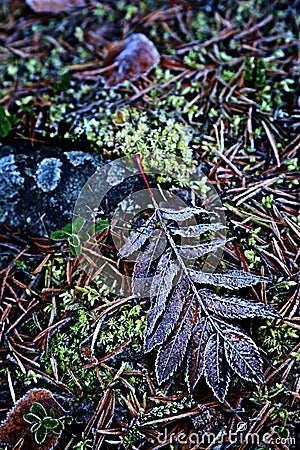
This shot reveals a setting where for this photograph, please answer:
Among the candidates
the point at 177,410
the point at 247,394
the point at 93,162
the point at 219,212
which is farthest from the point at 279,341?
the point at 93,162

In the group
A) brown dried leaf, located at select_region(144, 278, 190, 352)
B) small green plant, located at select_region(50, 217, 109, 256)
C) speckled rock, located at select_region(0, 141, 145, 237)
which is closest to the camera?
brown dried leaf, located at select_region(144, 278, 190, 352)

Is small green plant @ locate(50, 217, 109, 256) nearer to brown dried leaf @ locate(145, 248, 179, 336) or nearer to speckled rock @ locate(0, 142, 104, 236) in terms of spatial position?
speckled rock @ locate(0, 142, 104, 236)

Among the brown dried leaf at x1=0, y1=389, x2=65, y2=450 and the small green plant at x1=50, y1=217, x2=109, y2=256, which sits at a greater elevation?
the small green plant at x1=50, y1=217, x2=109, y2=256

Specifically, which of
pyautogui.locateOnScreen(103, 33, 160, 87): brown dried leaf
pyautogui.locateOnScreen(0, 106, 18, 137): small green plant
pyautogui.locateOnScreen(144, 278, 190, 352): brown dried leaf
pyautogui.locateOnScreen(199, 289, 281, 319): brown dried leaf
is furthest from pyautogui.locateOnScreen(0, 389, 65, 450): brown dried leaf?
pyautogui.locateOnScreen(103, 33, 160, 87): brown dried leaf

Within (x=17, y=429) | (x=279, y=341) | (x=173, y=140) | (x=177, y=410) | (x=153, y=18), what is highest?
(x=153, y=18)

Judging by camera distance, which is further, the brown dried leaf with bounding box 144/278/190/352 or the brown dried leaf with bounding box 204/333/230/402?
the brown dried leaf with bounding box 144/278/190/352

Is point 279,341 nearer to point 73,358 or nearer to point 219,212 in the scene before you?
point 219,212

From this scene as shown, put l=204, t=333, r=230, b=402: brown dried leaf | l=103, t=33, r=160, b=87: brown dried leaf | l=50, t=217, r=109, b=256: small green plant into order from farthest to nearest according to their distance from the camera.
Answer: l=103, t=33, r=160, b=87: brown dried leaf < l=50, t=217, r=109, b=256: small green plant < l=204, t=333, r=230, b=402: brown dried leaf

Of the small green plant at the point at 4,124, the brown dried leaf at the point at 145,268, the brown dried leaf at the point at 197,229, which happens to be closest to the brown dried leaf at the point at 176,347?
the brown dried leaf at the point at 145,268
